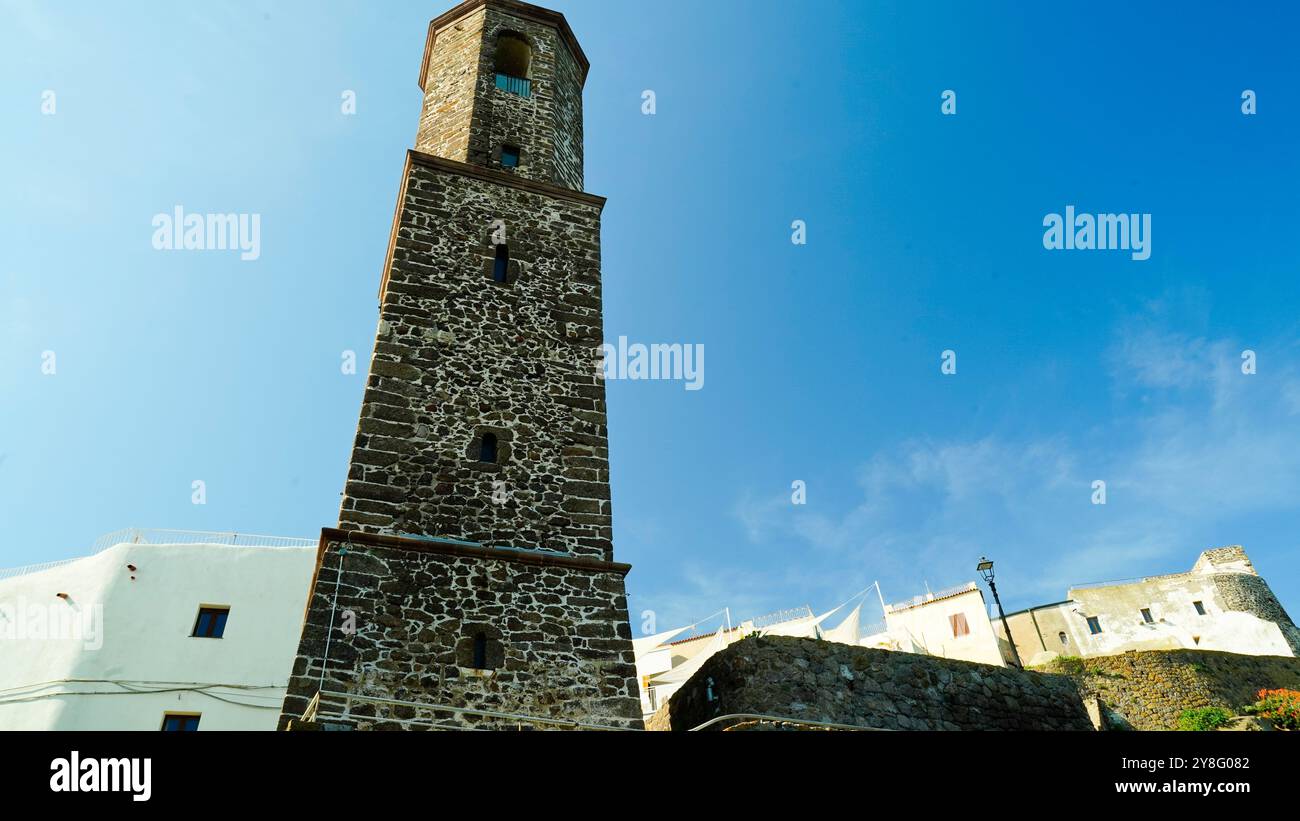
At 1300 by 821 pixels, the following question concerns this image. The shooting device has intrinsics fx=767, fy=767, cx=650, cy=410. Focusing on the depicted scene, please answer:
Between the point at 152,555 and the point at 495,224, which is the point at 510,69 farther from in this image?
the point at 152,555

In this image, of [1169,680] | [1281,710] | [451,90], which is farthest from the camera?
[1169,680]

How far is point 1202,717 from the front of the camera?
24094mm

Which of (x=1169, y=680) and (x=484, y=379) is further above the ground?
(x=484, y=379)

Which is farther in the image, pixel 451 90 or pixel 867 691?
pixel 451 90

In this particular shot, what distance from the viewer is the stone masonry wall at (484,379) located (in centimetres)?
1023

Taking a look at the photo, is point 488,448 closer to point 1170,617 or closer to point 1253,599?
point 1170,617

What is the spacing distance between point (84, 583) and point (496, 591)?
646 inches

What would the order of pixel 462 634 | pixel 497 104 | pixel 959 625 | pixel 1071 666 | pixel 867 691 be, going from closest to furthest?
pixel 462 634 < pixel 867 691 < pixel 497 104 < pixel 1071 666 < pixel 959 625

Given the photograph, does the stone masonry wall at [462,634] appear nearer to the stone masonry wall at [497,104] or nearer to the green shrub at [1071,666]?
the stone masonry wall at [497,104]

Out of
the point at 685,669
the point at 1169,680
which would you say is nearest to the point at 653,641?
the point at 685,669

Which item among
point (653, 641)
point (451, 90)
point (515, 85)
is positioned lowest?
point (653, 641)

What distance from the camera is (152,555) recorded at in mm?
20422

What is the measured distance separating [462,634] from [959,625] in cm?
2867
